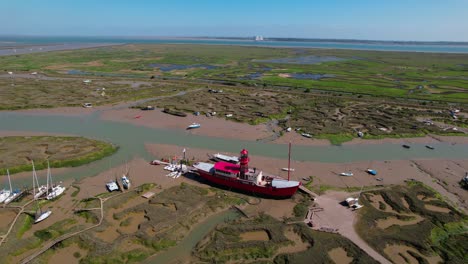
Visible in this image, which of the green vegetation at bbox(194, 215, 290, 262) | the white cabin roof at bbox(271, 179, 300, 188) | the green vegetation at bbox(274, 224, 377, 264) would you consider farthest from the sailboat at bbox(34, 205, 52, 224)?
the white cabin roof at bbox(271, 179, 300, 188)

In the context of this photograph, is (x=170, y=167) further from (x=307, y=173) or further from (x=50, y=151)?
(x=50, y=151)

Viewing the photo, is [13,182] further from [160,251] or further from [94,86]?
[94,86]

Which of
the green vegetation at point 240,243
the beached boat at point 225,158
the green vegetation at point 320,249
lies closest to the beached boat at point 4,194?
the green vegetation at point 240,243

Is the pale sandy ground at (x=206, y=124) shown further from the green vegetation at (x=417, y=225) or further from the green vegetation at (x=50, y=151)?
the green vegetation at (x=417, y=225)

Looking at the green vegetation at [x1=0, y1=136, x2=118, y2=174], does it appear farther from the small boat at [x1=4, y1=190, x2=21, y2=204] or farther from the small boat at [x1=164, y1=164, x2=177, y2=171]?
the small boat at [x1=164, y1=164, x2=177, y2=171]

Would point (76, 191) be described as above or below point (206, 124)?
below

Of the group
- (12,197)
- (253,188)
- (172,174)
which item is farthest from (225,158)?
(12,197)
